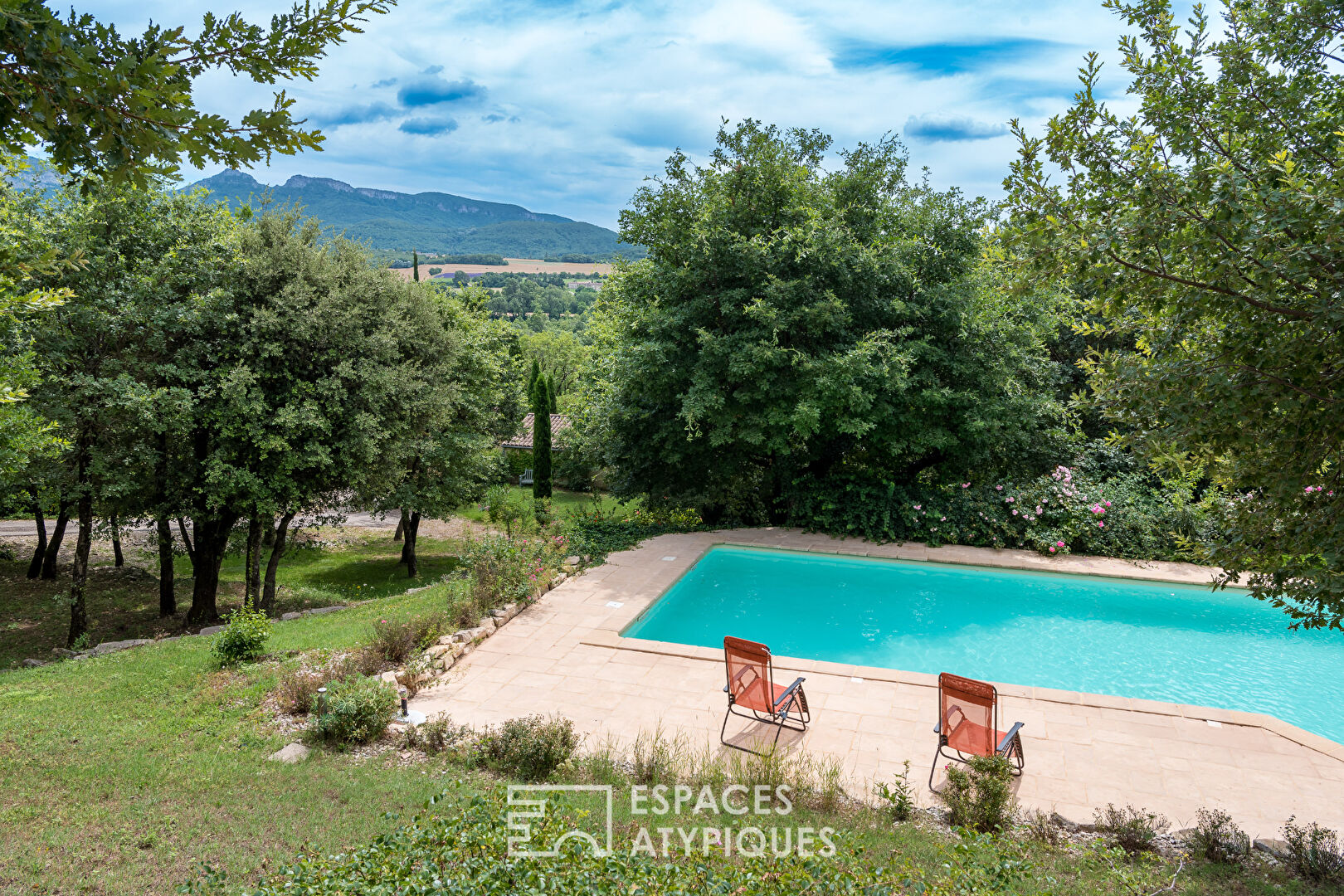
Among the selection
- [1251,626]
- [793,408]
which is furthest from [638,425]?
[1251,626]

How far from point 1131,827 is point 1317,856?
3.29 ft

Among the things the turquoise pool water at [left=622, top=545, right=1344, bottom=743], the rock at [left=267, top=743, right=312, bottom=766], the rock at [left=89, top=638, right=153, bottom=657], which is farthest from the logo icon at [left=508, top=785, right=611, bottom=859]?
the rock at [left=89, top=638, right=153, bottom=657]

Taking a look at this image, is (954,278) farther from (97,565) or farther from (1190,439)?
(97,565)

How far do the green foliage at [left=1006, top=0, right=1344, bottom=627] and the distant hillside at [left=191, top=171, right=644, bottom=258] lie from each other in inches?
4108

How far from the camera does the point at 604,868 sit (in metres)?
3.58

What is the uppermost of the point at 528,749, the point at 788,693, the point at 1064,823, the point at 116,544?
the point at 788,693

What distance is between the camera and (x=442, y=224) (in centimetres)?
13975

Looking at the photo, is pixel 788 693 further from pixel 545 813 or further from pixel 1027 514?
pixel 1027 514

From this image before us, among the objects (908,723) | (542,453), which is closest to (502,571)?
(908,723)

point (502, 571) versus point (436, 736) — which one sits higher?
point (502, 571)

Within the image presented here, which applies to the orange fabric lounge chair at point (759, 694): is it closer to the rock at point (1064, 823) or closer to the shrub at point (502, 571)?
the rock at point (1064, 823)

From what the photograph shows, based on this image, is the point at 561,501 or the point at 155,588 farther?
the point at 561,501

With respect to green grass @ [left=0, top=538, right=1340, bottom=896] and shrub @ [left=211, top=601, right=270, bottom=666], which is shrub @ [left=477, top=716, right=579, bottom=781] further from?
shrub @ [left=211, top=601, right=270, bottom=666]

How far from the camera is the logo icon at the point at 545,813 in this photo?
371 centimetres
